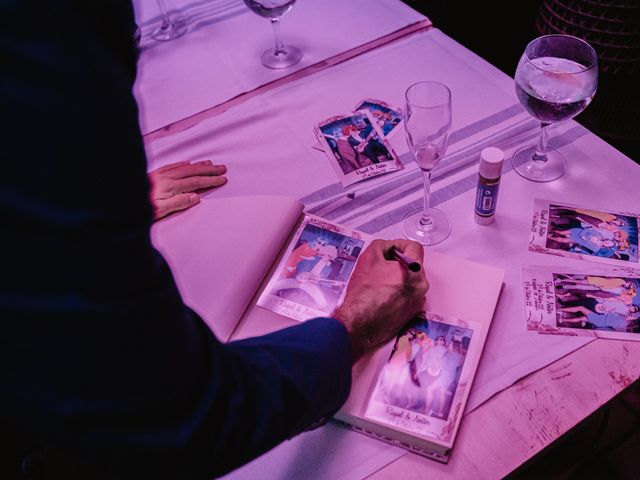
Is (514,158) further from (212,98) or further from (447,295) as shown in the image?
(212,98)

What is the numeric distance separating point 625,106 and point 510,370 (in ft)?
4.27

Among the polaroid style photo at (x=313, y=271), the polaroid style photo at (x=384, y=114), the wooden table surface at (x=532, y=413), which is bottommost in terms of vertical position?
the wooden table surface at (x=532, y=413)

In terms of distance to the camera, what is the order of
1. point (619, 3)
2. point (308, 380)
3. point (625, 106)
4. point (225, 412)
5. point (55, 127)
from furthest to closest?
point (625, 106)
point (619, 3)
point (308, 380)
point (225, 412)
point (55, 127)

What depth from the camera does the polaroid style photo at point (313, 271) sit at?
88 cm

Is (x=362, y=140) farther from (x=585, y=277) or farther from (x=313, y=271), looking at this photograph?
(x=585, y=277)

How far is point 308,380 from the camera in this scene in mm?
677

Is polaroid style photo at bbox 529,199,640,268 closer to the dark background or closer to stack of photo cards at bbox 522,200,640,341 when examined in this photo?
stack of photo cards at bbox 522,200,640,341

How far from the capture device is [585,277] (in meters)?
0.89

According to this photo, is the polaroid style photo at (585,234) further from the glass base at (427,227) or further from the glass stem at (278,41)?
the glass stem at (278,41)

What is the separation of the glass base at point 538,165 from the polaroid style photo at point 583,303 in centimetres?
22

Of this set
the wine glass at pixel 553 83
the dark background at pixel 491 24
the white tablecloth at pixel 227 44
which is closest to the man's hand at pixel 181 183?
the white tablecloth at pixel 227 44

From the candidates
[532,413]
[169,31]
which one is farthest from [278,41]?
[532,413]

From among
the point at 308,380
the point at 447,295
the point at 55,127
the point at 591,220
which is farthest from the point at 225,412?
the point at 591,220

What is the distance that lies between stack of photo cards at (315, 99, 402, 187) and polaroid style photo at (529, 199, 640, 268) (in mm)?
289
